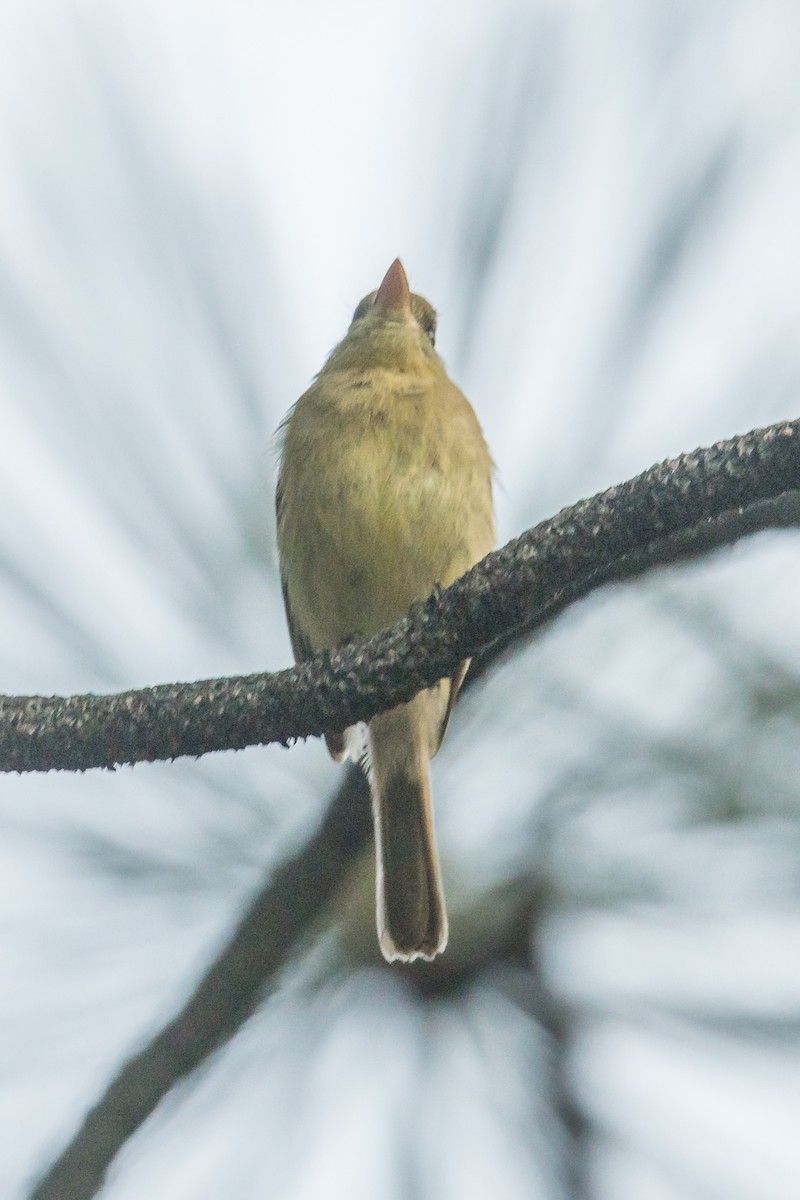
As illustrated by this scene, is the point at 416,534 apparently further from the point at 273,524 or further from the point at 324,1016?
the point at 324,1016

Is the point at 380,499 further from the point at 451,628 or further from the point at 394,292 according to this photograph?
the point at 451,628

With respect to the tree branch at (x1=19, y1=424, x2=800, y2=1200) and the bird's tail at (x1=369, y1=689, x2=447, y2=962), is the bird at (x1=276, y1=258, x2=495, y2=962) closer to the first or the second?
the bird's tail at (x1=369, y1=689, x2=447, y2=962)

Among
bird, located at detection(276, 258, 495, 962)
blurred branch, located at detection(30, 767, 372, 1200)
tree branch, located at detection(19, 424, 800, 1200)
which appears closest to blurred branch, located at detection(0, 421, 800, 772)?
tree branch, located at detection(19, 424, 800, 1200)

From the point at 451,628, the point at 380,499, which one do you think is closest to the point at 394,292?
the point at 380,499

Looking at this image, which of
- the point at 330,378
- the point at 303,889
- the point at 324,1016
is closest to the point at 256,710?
the point at 303,889

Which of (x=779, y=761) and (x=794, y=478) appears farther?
(x=779, y=761)

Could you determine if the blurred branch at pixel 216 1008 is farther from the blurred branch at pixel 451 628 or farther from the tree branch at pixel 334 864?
the blurred branch at pixel 451 628

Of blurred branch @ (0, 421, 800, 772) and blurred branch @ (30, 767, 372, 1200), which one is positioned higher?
blurred branch @ (0, 421, 800, 772)
